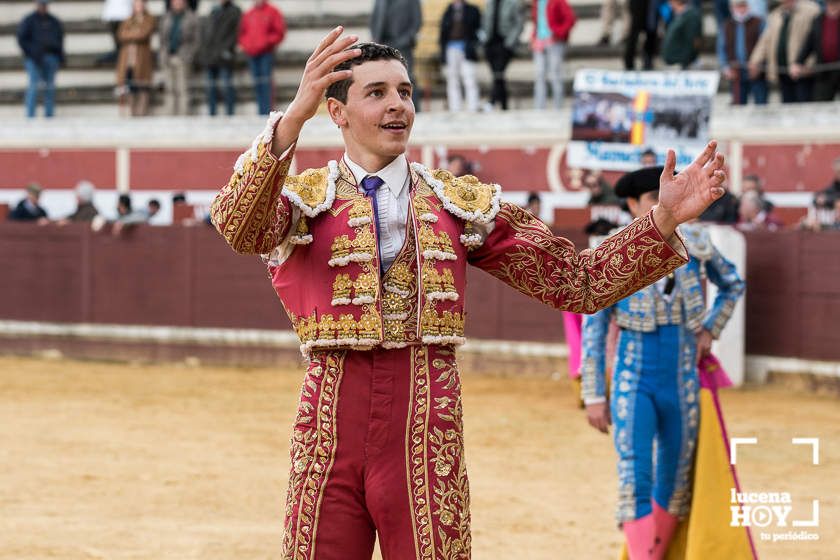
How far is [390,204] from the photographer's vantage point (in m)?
3.00

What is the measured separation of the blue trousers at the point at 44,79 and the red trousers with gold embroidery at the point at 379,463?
1455cm

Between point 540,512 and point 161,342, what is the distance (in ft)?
25.4

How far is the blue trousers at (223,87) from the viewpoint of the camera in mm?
15883

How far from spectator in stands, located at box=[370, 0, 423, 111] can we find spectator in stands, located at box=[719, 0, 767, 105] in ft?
9.10

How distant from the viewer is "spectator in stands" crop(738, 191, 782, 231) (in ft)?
37.9

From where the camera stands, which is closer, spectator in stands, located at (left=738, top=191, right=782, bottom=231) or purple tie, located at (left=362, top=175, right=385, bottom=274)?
purple tie, located at (left=362, top=175, right=385, bottom=274)

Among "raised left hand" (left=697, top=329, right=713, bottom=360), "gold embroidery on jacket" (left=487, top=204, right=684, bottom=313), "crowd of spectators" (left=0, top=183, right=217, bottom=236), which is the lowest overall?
"crowd of spectators" (left=0, top=183, right=217, bottom=236)

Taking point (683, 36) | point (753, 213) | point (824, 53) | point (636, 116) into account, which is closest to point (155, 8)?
point (683, 36)

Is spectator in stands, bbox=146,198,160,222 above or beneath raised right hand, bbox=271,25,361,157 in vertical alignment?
beneath

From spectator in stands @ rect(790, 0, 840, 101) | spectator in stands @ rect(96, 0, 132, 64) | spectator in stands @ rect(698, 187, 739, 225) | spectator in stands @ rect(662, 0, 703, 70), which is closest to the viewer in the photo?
spectator in stands @ rect(698, 187, 739, 225)

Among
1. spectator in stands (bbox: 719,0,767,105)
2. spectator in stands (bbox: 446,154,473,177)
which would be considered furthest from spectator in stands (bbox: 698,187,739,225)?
spectator in stands (bbox: 446,154,473,177)

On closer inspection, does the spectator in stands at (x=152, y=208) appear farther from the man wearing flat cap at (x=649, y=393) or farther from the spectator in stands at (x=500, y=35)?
the man wearing flat cap at (x=649, y=393)

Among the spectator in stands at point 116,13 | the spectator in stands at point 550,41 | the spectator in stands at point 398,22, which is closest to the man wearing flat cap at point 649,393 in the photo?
the spectator in stands at point 550,41

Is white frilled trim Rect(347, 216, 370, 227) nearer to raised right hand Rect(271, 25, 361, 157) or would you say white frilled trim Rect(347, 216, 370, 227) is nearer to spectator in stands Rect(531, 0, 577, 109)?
raised right hand Rect(271, 25, 361, 157)
